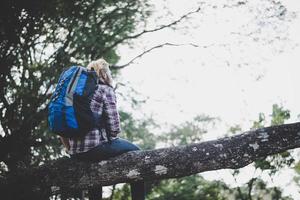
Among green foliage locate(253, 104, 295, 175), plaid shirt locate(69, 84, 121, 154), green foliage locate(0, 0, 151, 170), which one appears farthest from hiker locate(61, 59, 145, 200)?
green foliage locate(253, 104, 295, 175)

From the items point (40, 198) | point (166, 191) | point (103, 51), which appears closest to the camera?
point (40, 198)

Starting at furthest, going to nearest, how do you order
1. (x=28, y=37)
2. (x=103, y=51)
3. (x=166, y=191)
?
(x=166, y=191), (x=103, y=51), (x=28, y=37)

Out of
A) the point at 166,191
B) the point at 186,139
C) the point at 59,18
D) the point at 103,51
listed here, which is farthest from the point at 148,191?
the point at 59,18

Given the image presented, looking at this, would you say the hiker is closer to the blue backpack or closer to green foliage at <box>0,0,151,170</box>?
the blue backpack

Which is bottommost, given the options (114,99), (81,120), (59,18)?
(81,120)

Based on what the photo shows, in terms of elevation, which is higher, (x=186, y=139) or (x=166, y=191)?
(x=186, y=139)

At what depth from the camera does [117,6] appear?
9.35m

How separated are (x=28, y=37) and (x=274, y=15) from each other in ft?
22.5

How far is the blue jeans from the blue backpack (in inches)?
8.1

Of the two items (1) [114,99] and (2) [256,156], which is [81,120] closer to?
(1) [114,99]

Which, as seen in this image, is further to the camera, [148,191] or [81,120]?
[148,191]

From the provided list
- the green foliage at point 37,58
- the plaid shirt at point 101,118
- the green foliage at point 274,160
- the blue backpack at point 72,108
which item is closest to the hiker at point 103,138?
Result: the plaid shirt at point 101,118

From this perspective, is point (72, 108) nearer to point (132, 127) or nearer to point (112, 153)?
point (112, 153)

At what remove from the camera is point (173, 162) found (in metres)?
2.63
